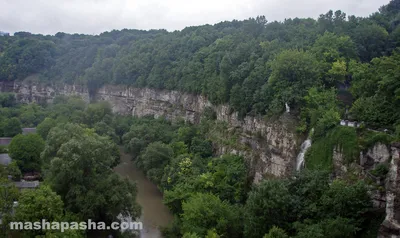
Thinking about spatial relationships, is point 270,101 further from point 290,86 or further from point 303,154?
point 303,154

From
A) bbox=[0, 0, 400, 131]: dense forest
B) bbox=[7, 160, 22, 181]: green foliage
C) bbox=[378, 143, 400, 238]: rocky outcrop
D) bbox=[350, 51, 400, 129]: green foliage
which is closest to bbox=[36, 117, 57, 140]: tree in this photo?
bbox=[7, 160, 22, 181]: green foliage

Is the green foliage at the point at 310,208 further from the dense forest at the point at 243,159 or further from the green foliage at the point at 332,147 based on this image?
the green foliage at the point at 332,147

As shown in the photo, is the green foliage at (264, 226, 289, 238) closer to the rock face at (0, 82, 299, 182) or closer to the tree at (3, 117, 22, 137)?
the rock face at (0, 82, 299, 182)

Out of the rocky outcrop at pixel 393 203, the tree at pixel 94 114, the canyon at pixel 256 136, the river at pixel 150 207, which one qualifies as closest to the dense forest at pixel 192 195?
the rocky outcrop at pixel 393 203

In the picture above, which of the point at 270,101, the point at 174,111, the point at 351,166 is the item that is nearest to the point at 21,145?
the point at 174,111

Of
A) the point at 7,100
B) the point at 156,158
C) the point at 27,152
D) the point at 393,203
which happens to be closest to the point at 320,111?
the point at 393,203

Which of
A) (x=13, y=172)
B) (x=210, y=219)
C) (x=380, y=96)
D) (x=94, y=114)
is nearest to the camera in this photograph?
(x=210, y=219)

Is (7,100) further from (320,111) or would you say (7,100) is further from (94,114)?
(320,111)
